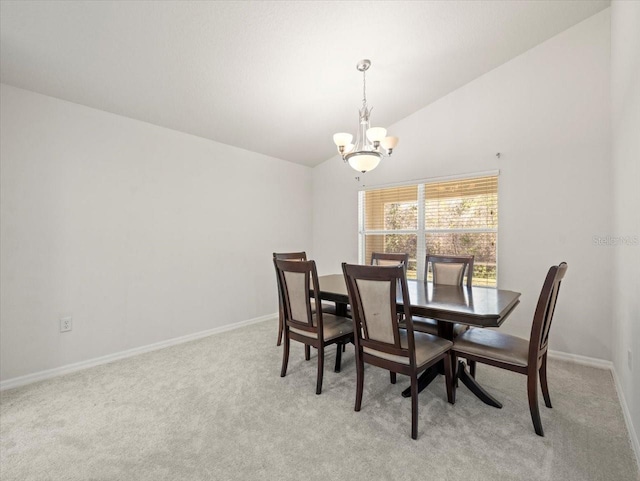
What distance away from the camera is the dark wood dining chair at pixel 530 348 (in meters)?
1.75

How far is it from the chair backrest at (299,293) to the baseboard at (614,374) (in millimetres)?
1867

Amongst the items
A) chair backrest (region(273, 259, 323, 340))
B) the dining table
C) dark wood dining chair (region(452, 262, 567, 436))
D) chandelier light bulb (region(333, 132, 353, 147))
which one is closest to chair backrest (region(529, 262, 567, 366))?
dark wood dining chair (region(452, 262, 567, 436))

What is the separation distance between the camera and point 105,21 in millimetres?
2000

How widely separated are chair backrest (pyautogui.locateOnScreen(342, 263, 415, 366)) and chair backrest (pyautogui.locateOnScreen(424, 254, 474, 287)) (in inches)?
47.8

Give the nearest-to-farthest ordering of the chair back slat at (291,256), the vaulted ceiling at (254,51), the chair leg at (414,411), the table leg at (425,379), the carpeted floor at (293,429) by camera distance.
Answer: the carpeted floor at (293,429)
the chair leg at (414,411)
the vaulted ceiling at (254,51)
the table leg at (425,379)
the chair back slat at (291,256)

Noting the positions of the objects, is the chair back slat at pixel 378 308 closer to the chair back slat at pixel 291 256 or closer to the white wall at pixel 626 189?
the white wall at pixel 626 189

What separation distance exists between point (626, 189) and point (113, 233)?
418cm

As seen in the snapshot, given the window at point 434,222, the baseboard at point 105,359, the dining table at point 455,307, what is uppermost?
the window at point 434,222

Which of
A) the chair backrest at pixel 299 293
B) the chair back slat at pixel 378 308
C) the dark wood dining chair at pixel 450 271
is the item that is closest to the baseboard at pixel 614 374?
the dark wood dining chair at pixel 450 271

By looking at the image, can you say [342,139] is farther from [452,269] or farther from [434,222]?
[434,222]

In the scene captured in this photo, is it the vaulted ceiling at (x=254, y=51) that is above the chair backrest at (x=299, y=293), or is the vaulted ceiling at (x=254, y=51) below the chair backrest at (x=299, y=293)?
above

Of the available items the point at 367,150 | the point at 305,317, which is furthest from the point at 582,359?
the point at 367,150

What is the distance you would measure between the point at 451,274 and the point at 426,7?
2221 millimetres

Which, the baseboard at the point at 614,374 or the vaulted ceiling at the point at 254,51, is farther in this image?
the vaulted ceiling at the point at 254,51
